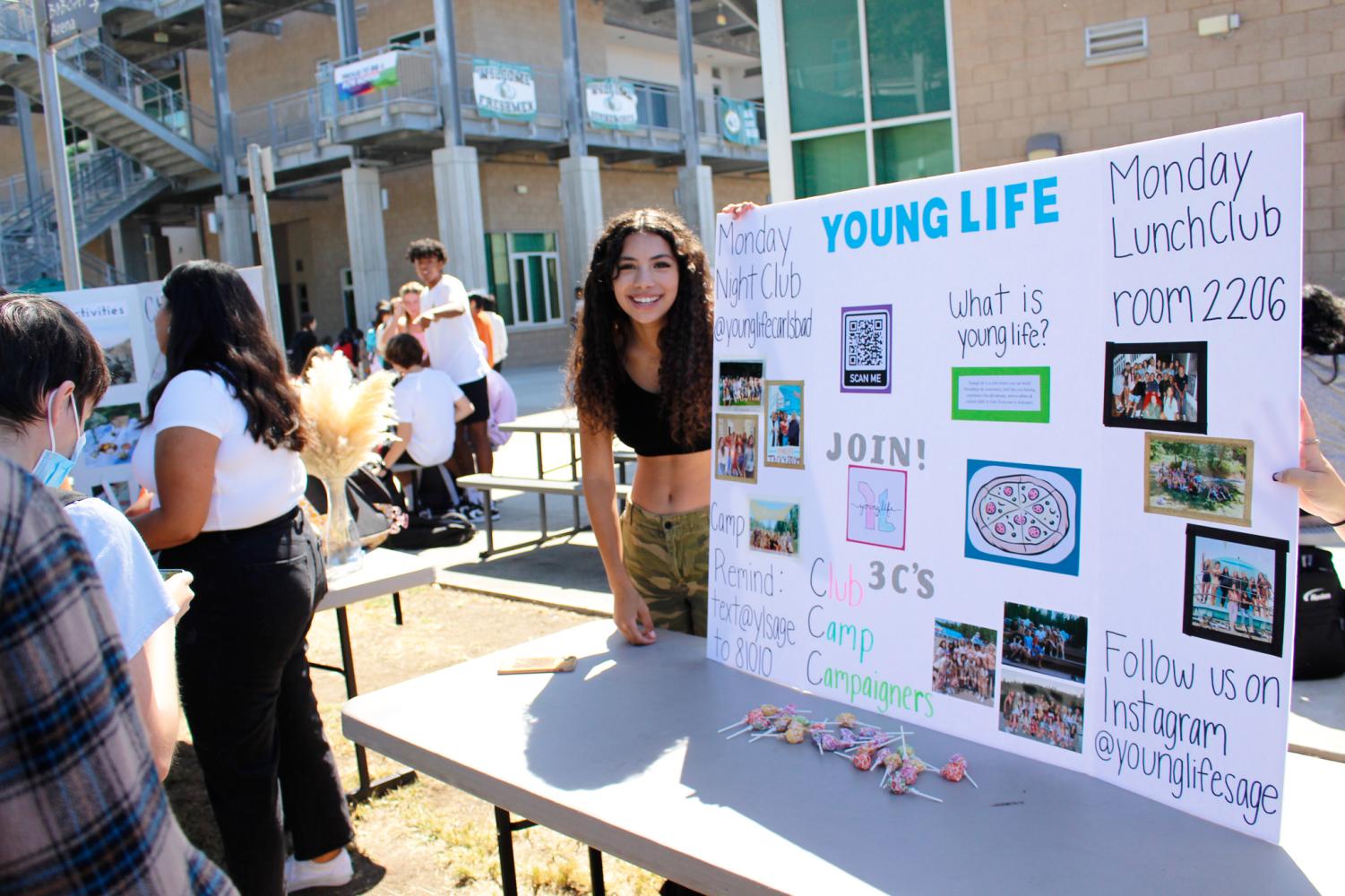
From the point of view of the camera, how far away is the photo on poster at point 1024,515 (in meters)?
1.63

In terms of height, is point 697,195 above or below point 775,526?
above

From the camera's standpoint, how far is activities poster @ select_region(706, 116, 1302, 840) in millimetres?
1435

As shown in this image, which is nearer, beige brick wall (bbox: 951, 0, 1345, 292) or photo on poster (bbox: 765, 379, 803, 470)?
photo on poster (bbox: 765, 379, 803, 470)

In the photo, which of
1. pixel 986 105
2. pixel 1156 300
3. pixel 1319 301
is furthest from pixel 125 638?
pixel 986 105

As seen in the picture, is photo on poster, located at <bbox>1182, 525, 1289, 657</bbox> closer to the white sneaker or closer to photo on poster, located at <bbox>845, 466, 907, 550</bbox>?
photo on poster, located at <bbox>845, 466, 907, 550</bbox>

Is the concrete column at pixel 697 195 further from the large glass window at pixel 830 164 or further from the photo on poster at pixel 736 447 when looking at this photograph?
the photo on poster at pixel 736 447

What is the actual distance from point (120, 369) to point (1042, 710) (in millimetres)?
4596

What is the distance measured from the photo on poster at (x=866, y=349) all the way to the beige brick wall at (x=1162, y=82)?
8.05 meters

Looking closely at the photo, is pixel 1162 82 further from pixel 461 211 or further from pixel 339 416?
pixel 461 211

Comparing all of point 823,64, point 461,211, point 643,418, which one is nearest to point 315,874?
point 643,418

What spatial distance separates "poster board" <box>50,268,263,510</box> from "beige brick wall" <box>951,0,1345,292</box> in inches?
290

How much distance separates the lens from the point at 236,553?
260 centimetres

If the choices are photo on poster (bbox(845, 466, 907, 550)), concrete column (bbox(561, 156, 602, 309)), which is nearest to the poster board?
photo on poster (bbox(845, 466, 907, 550))

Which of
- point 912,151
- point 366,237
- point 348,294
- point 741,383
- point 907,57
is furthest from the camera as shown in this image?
point 348,294
